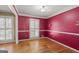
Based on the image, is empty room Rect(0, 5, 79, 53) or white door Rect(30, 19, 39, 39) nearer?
empty room Rect(0, 5, 79, 53)

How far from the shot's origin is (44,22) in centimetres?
708

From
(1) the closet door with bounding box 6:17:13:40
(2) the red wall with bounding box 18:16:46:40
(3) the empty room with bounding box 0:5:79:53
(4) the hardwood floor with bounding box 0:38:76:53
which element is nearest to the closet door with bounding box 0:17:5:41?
(3) the empty room with bounding box 0:5:79:53

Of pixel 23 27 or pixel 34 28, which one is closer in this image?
pixel 23 27

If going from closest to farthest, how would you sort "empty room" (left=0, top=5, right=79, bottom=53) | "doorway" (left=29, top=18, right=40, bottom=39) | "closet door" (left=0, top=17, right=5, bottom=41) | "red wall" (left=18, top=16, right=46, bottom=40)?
"empty room" (left=0, top=5, right=79, bottom=53), "closet door" (left=0, top=17, right=5, bottom=41), "red wall" (left=18, top=16, right=46, bottom=40), "doorway" (left=29, top=18, right=40, bottom=39)

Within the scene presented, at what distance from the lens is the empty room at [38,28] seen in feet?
11.4

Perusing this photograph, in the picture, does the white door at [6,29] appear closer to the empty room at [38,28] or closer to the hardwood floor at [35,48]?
the empty room at [38,28]

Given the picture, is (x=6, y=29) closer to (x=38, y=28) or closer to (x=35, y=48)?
(x=35, y=48)

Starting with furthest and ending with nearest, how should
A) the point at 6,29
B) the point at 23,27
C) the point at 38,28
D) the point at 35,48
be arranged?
the point at 38,28
the point at 23,27
the point at 6,29
the point at 35,48

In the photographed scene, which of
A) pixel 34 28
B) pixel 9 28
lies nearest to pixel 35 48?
pixel 9 28

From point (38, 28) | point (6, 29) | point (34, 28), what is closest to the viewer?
point (6, 29)

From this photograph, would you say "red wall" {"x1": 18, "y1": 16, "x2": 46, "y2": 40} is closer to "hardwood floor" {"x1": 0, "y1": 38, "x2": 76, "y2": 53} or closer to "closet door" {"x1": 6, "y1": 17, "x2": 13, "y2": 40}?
"closet door" {"x1": 6, "y1": 17, "x2": 13, "y2": 40}

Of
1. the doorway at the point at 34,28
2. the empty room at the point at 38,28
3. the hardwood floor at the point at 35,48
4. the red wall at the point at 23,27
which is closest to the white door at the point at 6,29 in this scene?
the empty room at the point at 38,28

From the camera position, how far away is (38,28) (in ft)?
22.4

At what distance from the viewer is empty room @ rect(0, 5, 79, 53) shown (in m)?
3.48
